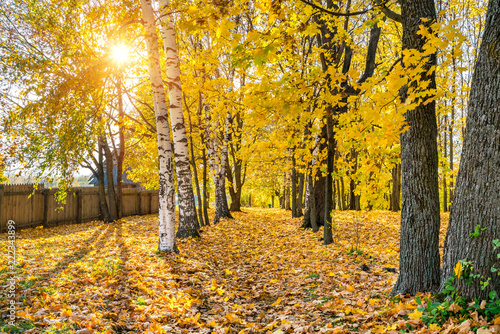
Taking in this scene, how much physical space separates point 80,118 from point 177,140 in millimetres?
2498

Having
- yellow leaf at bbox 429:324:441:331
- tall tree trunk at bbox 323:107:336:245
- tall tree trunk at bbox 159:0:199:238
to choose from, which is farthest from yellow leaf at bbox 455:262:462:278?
tall tree trunk at bbox 159:0:199:238

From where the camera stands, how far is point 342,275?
5.29 metres

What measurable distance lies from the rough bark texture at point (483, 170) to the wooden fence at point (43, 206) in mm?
8625

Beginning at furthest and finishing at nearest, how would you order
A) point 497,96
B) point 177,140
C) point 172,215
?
point 177,140 → point 172,215 → point 497,96

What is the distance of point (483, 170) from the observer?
2.77 metres

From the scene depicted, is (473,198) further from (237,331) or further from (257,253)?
(257,253)

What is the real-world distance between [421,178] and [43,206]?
13690 mm

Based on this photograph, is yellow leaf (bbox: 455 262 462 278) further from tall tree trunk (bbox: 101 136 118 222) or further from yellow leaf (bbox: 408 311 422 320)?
tall tree trunk (bbox: 101 136 118 222)

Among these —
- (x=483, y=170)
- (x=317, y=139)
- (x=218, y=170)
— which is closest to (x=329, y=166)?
(x=317, y=139)

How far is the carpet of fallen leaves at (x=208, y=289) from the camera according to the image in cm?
337

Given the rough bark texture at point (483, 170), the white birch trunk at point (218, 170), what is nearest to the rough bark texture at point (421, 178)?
the rough bark texture at point (483, 170)

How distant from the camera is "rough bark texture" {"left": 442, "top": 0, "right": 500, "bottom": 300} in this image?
8.87 feet

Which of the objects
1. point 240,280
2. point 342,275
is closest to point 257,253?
point 240,280

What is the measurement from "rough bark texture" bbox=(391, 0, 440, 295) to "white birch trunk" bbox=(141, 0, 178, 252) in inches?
185
